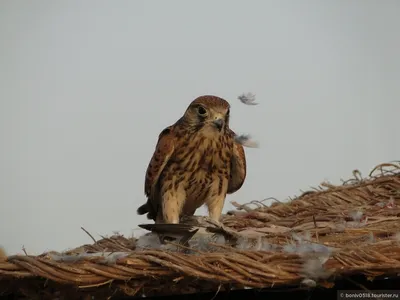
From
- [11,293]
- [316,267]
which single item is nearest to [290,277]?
[316,267]

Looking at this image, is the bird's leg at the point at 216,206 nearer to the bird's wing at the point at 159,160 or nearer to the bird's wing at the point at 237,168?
the bird's wing at the point at 237,168

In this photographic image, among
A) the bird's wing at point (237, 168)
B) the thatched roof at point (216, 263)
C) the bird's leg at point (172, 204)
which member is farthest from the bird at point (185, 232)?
the bird's wing at point (237, 168)

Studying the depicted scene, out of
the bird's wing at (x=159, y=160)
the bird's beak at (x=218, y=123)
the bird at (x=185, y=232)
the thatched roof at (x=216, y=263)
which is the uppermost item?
the bird's beak at (x=218, y=123)

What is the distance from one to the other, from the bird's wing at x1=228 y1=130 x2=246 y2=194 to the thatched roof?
1.82 ft

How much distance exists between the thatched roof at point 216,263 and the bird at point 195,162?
1.44 ft

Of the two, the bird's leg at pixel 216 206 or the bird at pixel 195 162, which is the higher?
the bird at pixel 195 162

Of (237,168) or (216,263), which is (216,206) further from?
(216,263)

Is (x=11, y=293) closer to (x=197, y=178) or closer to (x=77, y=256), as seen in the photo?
(x=77, y=256)

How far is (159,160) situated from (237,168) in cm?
35

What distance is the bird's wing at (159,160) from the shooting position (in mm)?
3092

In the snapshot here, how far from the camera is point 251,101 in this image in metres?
3.16

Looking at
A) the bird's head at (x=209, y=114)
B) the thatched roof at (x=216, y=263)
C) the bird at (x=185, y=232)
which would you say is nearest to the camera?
the thatched roof at (x=216, y=263)

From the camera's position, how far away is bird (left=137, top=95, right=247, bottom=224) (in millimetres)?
3059

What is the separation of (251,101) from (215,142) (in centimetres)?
25
